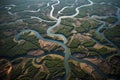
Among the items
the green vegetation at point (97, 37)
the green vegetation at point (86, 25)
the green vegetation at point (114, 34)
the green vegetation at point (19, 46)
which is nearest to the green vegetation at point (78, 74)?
the green vegetation at point (19, 46)

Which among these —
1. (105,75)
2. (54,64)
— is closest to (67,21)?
(54,64)

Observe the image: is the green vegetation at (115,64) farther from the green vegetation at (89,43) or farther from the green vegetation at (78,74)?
the green vegetation at (89,43)

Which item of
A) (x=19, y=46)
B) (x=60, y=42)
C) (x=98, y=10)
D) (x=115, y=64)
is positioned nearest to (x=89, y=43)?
(x=60, y=42)

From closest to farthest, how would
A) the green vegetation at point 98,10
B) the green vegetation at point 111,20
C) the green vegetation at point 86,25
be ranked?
the green vegetation at point 86,25 < the green vegetation at point 111,20 < the green vegetation at point 98,10

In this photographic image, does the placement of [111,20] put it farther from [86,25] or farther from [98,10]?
[98,10]

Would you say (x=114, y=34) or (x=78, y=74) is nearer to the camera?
(x=78, y=74)

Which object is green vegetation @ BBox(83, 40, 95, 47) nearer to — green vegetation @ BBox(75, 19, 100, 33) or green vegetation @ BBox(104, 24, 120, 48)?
green vegetation @ BBox(104, 24, 120, 48)

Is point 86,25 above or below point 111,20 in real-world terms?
above

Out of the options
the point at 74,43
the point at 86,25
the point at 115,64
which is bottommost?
the point at 115,64
